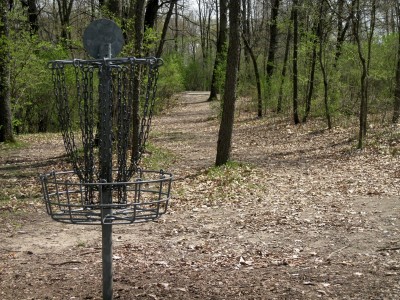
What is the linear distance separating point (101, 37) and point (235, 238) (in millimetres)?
4014

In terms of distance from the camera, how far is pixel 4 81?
16141mm

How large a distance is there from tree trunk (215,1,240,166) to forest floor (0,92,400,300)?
532 millimetres

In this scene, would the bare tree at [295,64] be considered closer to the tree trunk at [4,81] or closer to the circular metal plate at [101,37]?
the tree trunk at [4,81]

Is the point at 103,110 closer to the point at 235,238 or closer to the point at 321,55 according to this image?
the point at 235,238

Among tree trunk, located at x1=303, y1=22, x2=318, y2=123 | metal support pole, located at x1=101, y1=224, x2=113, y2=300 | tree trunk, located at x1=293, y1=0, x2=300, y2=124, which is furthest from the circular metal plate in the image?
tree trunk, located at x1=293, y1=0, x2=300, y2=124

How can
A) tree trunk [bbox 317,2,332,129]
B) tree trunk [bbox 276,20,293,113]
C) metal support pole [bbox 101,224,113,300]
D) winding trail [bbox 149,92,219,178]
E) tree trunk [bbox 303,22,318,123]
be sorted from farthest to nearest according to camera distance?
1. tree trunk [bbox 276,20,293,113]
2. tree trunk [bbox 303,22,318,123]
3. tree trunk [bbox 317,2,332,129]
4. winding trail [bbox 149,92,219,178]
5. metal support pole [bbox 101,224,113,300]

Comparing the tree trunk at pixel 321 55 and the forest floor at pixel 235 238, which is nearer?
the forest floor at pixel 235 238

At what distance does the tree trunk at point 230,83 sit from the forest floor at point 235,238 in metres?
0.53

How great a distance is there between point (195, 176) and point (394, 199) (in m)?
4.45

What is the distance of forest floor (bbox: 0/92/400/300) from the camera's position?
4.86 m

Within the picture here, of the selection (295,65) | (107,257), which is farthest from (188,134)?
(107,257)

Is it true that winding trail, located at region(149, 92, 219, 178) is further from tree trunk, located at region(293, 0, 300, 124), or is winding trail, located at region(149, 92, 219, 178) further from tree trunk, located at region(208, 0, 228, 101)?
tree trunk, located at region(293, 0, 300, 124)

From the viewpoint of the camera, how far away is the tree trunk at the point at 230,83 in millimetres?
11469

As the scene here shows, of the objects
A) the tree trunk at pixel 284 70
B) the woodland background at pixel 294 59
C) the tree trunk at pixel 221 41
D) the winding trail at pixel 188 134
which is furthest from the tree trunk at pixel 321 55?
the tree trunk at pixel 284 70
